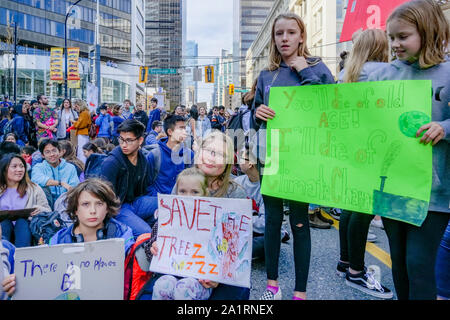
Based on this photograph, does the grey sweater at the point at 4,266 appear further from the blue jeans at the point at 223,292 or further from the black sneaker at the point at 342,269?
the black sneaker at the point at 342,269

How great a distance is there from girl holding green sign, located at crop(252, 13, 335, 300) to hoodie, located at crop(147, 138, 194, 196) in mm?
1982

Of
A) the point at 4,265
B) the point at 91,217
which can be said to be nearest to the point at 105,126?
the point at 91,217

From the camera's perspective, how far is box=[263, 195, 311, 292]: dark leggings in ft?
7.25

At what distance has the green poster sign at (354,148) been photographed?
1.70m

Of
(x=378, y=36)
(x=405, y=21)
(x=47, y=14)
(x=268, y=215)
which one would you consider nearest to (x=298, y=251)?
(x=268, y=215)

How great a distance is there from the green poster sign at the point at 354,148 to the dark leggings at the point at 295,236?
12 centimetres

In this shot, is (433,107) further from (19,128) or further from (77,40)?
(77,40)

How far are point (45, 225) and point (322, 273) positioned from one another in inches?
95.8

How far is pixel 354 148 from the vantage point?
6.40 feet

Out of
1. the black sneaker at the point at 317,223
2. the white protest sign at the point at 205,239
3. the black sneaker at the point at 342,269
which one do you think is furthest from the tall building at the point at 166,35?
the white protest sign at the point at 205,239

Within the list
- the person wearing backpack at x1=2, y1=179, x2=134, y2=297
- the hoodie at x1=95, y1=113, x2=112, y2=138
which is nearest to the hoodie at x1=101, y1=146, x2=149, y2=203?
the person wearing backpack at x1=2, y1=179, x2=134, y2=297

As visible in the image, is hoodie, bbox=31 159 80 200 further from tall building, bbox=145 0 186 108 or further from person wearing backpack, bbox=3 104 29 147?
tall building, bbox=145 0 186 108

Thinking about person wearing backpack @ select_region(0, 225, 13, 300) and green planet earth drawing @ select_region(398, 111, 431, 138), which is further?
person wearing backpack @ select_region(0, 225, 13, 300)
